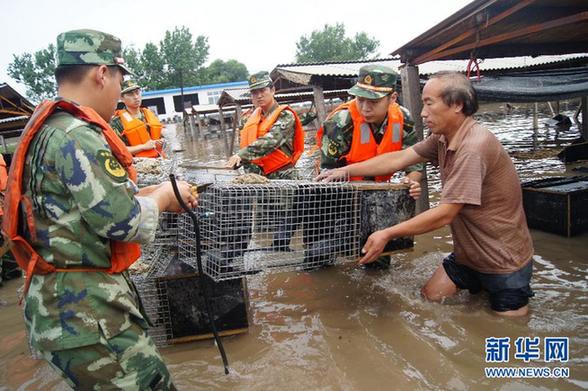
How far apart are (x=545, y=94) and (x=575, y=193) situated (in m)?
2.72

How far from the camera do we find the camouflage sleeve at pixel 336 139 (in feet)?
13.6

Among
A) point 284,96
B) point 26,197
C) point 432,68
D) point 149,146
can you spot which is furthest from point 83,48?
point 284,96

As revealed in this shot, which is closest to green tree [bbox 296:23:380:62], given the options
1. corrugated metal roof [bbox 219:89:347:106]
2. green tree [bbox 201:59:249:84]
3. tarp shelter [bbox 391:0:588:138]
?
green tree [bbox 201:59:249:84]

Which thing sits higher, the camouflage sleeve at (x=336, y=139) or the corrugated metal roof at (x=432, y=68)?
the corrugated metal roof at (x=432, y=68)

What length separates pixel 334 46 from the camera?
61562 mm

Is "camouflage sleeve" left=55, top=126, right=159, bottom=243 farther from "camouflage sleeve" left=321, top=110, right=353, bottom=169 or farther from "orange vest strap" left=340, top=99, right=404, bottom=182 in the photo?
"camouflage sleeve" left=321, top=110, right=353, bottom=169

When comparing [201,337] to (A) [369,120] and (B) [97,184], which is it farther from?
(A) [369,120]

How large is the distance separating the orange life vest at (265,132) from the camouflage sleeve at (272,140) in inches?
2.6

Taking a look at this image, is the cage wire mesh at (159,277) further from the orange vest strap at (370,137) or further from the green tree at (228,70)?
the green tree at (228,70)

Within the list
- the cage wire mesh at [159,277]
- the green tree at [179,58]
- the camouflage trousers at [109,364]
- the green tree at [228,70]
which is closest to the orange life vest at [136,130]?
the cage wire mesh at [159,277]

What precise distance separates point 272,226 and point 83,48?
164cm

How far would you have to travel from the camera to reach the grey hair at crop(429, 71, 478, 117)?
298 centimetres

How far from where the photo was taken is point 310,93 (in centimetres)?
1552

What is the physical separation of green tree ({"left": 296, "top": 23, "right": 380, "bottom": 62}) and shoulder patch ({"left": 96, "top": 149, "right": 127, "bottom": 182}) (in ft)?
198
